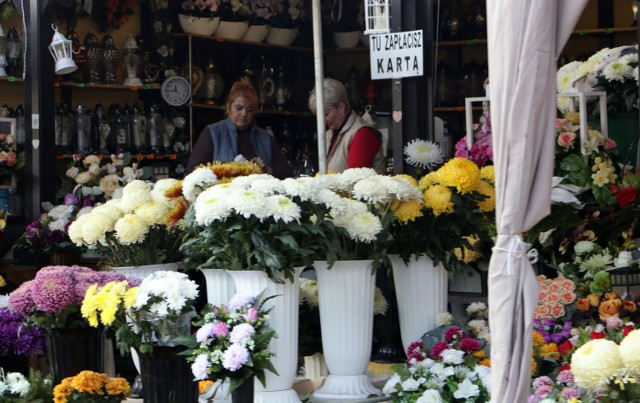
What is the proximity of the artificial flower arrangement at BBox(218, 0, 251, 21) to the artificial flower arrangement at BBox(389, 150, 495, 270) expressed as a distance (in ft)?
14.5

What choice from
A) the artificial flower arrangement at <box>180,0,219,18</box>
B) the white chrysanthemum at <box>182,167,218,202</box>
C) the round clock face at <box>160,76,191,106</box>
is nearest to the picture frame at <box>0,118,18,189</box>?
A: the round clock face at <box>160,76,191,106</box>

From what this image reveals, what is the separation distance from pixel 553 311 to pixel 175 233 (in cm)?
136

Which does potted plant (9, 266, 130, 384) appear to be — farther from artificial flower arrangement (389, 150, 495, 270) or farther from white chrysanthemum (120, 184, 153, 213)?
artificial flower arrangement (389, 150, 495, 270)

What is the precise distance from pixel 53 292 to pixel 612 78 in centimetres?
265

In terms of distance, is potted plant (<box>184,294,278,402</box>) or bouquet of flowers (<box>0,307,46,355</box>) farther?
bouquet of flowers (<box>0,307,46,355</box>)

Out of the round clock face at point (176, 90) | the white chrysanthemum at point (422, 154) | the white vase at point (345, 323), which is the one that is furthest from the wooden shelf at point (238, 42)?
the white vase at point (345, 323)

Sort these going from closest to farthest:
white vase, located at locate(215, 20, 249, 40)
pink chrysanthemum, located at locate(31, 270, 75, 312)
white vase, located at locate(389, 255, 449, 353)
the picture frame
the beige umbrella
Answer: the beige umbrella → pink chrysanthemum, located at locate(31, 270, 75, 312) → white vase, located at locate(389, 255, 449, 353) → the picture frame → white vase, located at locate(215, 20, 249, 40)

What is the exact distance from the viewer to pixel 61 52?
22.1ft

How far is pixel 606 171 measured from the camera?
4.87 meters

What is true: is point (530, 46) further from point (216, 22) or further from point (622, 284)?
point (216, 22)

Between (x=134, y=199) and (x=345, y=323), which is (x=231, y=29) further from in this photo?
(x=345, y=323)

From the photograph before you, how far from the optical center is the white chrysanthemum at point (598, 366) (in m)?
2.96

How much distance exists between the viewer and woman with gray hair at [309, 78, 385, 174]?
19.4 feet

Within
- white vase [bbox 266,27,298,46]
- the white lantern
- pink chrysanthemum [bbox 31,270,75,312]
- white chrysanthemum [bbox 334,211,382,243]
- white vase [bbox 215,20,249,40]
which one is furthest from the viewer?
white vase [bbox 266,27,298,46]
